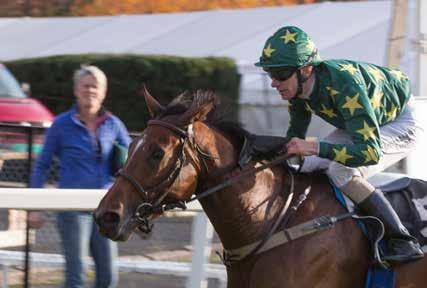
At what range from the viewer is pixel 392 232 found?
14.3 ft

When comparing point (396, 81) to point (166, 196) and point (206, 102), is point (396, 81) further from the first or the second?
point (166, 196)

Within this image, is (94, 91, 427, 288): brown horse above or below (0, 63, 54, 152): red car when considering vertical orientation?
above

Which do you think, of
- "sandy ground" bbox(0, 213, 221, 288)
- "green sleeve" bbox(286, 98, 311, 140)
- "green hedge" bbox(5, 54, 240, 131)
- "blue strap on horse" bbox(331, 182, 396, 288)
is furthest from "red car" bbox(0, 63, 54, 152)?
"blue strap on horse" bbox(331, 182, 396, 288)

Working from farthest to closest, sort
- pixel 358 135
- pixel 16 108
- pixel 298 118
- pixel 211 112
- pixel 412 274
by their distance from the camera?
pixel 16 108
pixel 298 118
pixel 412 274
pixel 211 112
pixel 358 135

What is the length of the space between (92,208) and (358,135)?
5.55 feet

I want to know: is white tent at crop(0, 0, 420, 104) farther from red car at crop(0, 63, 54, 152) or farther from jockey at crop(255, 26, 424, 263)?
jockey at crop(255, 26, 424, 263)

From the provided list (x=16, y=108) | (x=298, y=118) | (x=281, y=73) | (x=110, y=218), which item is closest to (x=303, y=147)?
(x=281, y=73)


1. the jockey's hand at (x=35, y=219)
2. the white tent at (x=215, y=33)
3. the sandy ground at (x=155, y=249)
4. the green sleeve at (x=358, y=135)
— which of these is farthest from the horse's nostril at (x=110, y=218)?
the white tent at (x=215, y=33)

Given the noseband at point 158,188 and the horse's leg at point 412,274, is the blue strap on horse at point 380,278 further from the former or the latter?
the noseband at point 158,188

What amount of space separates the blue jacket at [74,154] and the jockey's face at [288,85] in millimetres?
1550

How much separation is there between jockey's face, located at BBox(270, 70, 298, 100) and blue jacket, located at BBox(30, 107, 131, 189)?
155 centimetres

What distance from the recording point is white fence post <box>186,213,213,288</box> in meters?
5.48

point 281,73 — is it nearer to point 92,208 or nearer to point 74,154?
point 92,208

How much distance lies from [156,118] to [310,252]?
0.94 meters
